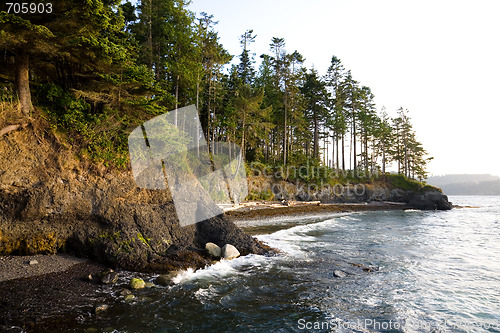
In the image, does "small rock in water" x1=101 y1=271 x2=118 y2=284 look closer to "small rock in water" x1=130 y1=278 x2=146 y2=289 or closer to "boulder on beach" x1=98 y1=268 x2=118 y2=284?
"boulder on beach" x1=98 y1=268 x2=118 y2=284

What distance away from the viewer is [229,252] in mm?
9516

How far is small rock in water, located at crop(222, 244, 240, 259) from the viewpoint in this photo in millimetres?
9419

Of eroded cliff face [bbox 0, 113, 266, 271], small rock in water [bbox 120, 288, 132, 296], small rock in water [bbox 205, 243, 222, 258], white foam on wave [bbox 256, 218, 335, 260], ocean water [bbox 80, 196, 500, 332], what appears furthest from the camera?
white foam on wave [bbox 256, 218, 335, 260]

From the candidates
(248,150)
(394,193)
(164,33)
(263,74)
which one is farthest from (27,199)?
(394,193)

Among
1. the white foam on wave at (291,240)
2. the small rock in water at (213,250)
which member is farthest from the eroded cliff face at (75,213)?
the white foam on wave at (291,240)

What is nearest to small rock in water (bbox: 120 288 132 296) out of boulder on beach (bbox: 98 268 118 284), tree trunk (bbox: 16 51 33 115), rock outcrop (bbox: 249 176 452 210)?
boulder on beach (bbox: 98 268 118 284)

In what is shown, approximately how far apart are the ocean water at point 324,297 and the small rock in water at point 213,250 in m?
0.47

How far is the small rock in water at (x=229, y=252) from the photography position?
942 cm

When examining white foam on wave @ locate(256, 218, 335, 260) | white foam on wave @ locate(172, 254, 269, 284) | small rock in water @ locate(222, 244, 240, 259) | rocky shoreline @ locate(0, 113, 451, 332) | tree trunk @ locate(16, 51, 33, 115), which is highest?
tree trunk @ locate(16, 51, 33, 115)

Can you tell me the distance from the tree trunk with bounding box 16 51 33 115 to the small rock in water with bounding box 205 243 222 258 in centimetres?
796

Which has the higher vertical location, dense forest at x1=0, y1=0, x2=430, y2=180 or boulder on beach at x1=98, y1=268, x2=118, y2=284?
dense forest at x1=0, y1=0, x2=430, y2=180

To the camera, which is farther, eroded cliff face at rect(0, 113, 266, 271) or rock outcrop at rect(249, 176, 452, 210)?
rock outcrop at rect(249, 176, 452, 210)

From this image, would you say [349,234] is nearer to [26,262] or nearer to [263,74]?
[26,262]

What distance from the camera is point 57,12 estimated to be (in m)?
8.55
